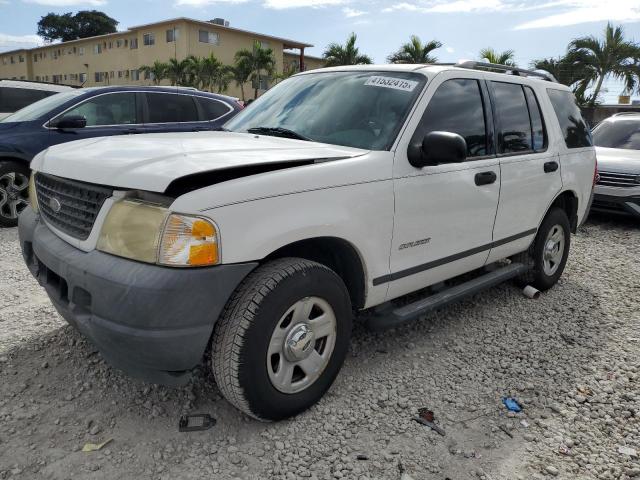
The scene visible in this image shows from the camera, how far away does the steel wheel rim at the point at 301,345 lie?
2.54 metres

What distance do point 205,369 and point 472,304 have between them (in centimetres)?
238

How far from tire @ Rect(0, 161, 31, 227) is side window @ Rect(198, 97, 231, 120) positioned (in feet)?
7.93

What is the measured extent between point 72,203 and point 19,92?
24.8 ft

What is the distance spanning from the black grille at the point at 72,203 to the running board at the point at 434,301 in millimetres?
1624

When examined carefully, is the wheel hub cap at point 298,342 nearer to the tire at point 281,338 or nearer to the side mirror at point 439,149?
the tire at point 281,338

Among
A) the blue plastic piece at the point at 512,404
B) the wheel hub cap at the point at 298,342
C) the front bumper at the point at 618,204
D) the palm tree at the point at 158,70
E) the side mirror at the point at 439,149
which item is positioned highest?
the palm tree at the point at 158,70

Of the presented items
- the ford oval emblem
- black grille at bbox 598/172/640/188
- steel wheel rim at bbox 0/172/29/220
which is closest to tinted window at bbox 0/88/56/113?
steel wheel rim at bbox 0/172/29/220

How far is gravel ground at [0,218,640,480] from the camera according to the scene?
242 cm

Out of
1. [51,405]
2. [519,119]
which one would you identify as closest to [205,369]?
[51,405]

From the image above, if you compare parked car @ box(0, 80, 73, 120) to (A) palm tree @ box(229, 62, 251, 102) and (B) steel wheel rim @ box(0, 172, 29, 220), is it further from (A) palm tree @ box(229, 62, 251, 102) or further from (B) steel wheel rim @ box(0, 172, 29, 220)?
(A) palm tree @ box(229, 62, 251, 102)

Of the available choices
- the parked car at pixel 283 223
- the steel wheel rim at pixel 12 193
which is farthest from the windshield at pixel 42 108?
the parked car at pixel 283 223

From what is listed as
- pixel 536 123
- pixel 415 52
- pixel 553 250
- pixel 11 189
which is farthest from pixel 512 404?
pixel 415 52

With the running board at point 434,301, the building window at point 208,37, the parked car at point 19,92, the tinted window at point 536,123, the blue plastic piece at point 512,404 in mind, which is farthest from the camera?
the building window at point 208,37

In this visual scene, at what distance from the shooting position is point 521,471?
246cm
